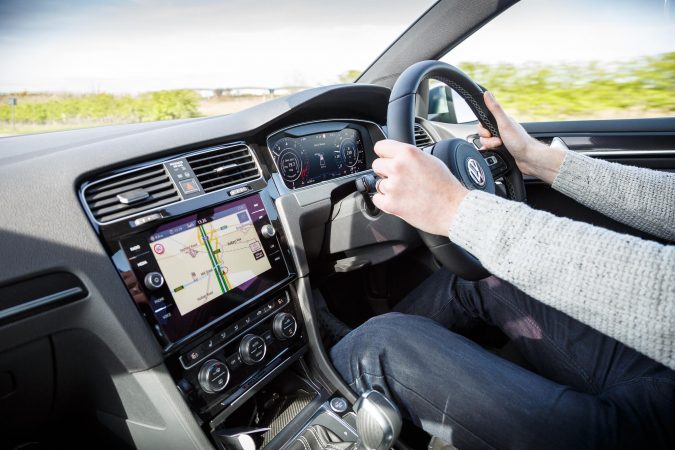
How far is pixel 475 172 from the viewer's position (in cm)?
146

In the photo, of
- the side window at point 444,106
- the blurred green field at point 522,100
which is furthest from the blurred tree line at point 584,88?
the side window at point 444,106

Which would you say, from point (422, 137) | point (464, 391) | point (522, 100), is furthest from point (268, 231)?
point (522, 100)

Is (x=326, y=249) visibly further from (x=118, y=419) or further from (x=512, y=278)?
(x=512, y=278)

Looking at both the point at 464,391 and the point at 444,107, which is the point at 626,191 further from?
the point at 444,107

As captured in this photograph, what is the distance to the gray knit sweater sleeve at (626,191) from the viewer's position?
1.47 m

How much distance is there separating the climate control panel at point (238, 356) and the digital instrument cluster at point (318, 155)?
1.50 ft

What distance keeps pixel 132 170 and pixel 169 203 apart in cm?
12

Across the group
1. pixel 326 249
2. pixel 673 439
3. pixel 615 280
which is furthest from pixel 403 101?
pixel 673 439

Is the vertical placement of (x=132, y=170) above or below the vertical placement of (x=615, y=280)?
above

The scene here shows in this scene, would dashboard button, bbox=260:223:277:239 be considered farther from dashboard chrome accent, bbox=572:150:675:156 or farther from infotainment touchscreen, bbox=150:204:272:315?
dashboard chrome accent, bbox=572:150:675:156

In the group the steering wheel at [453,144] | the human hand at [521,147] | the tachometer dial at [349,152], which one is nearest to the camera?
the steering wheel at [453,144]

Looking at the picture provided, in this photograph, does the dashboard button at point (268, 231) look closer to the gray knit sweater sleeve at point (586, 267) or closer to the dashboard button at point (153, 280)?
the dashboard button at point (153, 280)

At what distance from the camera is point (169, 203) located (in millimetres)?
1289

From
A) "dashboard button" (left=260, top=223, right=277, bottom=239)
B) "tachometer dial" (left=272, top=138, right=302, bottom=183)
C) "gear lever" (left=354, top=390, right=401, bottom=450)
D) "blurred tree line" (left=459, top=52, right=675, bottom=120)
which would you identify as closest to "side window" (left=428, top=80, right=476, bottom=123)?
"blurred tree line" (left=459, top=52, right=675, bottom=120)
